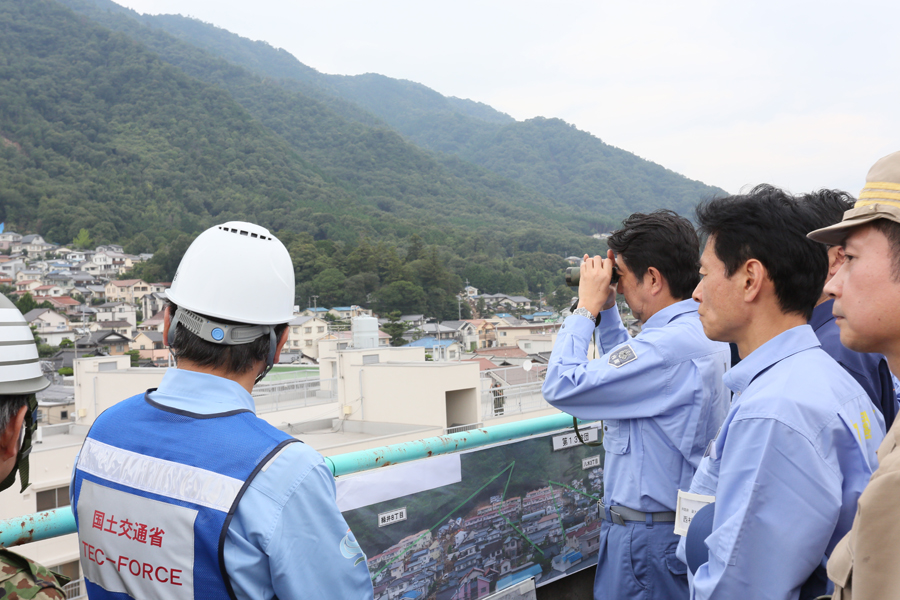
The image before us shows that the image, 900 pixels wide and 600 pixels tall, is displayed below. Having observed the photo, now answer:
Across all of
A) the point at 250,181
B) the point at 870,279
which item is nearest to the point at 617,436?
the point at 870,279

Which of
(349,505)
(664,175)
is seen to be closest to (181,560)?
(349,505)

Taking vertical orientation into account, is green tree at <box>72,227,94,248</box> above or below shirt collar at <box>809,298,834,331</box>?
above

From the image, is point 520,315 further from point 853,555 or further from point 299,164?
point 853,555

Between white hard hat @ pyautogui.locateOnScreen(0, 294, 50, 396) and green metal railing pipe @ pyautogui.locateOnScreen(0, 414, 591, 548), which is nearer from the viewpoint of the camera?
white hard hat @ pyautogui.locateOnScreen(0, 294, 50, 396)

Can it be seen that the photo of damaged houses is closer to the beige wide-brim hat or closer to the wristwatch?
the wristwatch

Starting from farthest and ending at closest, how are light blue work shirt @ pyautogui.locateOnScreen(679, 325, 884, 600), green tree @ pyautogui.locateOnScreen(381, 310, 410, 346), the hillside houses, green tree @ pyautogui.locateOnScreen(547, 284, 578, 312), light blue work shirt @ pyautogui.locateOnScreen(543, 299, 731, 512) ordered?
green tree @ pyautogui.locateOnScreen(547, 284, 578, 312) → the hillside houses → green tree @ pyautogui.locateOnScreen(381, 310, 410, 346) → light blue work shirt @ pyautogui.locateOnScreen(543, 299, 731, 512) → light blue work shirt @ pyautogui.locateOnScreen(679, 325, 884, 600)

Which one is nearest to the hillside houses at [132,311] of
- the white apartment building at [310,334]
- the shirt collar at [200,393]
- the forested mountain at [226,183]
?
the white apartment building at [310,334]

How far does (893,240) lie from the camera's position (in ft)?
3.63

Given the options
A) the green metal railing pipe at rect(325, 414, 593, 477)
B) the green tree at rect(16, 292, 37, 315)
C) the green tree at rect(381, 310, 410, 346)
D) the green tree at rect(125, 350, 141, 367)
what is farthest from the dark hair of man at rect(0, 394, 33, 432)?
the green tree at rect(16, 292, 37, 315)

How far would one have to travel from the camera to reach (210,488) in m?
1.18

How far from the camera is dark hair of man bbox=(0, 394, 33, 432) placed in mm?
1157

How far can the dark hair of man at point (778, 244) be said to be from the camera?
1.55m

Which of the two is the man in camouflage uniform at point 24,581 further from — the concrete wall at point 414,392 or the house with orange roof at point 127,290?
the house with orange roof at point 127,290

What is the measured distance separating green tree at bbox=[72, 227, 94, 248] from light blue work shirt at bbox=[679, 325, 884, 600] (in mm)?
102365
